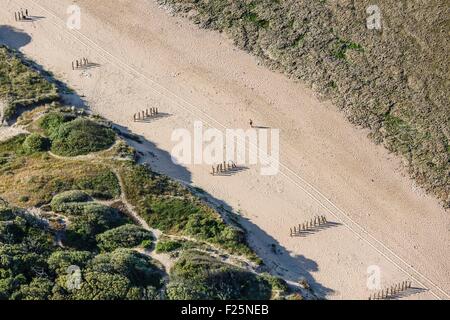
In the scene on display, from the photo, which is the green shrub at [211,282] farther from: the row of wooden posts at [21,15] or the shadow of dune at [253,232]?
the row of wooden posts at [21,15]

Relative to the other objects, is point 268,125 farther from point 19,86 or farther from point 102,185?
point 19,86

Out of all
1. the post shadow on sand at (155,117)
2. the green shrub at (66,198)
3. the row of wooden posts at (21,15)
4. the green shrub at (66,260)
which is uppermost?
the row of wooden posts at (21,15)

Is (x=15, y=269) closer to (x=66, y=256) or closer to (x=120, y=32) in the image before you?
(x=66, y=256)

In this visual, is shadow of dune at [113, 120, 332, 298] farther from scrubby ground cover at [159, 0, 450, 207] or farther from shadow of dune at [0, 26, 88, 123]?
scrubby ground cover at [159, 0, 450, 207]

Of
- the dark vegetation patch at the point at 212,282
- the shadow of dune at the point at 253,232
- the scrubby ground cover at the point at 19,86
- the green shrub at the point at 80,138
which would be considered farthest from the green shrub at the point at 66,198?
the scrubby ground cover at the point at 19,86

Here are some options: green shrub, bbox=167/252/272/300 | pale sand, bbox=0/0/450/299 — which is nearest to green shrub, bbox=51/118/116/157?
pale sand, bbox=0/0/450/299
